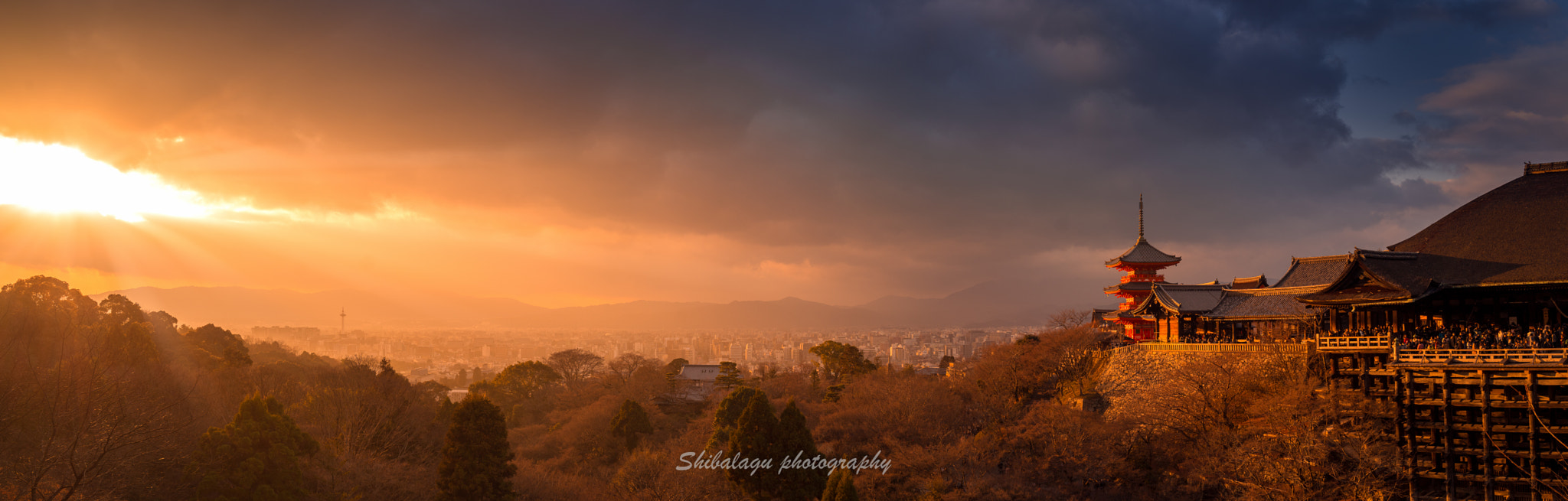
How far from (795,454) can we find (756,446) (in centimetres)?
136

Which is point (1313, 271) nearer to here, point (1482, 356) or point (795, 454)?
point (1482, 356)

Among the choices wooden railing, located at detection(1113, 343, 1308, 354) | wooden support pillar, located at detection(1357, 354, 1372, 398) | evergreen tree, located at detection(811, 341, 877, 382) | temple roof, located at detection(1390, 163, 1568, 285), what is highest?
temple roof, located at detection(1390, 163, 1568, 285)

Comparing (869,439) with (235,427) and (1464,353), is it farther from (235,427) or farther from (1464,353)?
(235,427)

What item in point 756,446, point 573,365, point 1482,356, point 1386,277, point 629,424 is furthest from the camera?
point 573,365

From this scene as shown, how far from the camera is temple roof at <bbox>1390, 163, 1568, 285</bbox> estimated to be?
19.9 meters

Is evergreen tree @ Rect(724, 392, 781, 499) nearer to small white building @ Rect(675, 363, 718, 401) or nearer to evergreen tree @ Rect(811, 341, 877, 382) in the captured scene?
evergreen tree @ Rect(811, 341, 877, 382)

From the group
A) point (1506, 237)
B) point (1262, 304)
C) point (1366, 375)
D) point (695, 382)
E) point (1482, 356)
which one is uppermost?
point (1506, 237)

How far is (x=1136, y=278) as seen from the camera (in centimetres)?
4141

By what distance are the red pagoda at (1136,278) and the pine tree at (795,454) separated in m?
20.5

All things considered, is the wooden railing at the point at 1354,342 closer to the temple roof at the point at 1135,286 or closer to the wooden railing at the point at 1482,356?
the wooden railing at the point at 1482,356

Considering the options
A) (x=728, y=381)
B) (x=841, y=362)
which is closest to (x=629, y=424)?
(x=728, y=381)

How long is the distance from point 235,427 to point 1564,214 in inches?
1448

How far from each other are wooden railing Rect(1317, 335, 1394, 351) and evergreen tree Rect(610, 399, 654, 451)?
1075 inches

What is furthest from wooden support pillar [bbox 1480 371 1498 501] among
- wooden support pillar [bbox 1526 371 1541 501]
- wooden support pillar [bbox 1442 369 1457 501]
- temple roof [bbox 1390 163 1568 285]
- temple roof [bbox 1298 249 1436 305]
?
temple roof [bbox 1390 163 1568 285]
